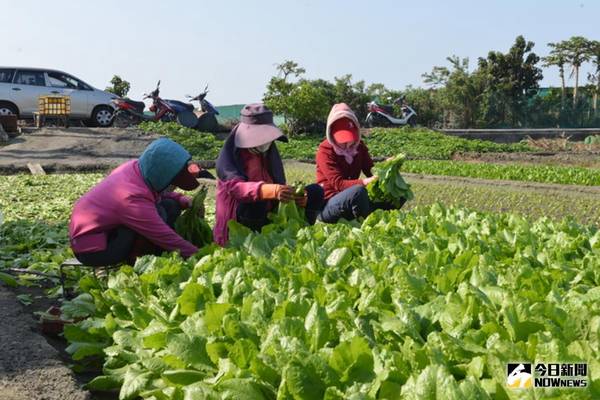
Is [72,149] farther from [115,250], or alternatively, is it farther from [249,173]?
[115,250]

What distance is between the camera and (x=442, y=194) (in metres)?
10.6

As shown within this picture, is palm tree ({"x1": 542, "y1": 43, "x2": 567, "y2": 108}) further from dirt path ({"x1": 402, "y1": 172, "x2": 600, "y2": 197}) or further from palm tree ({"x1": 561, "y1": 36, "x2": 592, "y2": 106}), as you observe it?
dirt path ({"x1": 402, "y1": 172, "x2": 600, "y2": 197})

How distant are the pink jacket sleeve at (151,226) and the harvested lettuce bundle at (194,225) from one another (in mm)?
504

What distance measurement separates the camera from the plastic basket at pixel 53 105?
1944 centimetres

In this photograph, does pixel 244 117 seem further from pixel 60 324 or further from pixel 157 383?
pixel 157 383

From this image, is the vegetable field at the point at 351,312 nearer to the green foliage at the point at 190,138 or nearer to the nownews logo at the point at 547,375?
the nownews logo at the point at 547,375

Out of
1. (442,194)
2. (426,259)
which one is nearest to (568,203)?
(442,194)

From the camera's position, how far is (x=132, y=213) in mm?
4203

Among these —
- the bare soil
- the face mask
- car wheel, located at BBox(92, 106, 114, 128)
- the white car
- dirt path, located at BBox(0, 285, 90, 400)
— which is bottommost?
the bare soil

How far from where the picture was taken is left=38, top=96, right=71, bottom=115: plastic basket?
63.8 ft

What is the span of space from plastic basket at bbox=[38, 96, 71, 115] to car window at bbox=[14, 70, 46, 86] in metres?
0.96

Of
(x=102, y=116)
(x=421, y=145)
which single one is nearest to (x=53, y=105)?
(x=102, y=116)

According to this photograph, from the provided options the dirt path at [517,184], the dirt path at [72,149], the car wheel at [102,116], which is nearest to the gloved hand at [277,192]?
the dirt path at [517,184]

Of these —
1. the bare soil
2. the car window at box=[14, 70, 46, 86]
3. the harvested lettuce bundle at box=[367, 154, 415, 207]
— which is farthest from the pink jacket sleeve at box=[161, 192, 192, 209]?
the car window at box=[14, 70, 46, 86]
